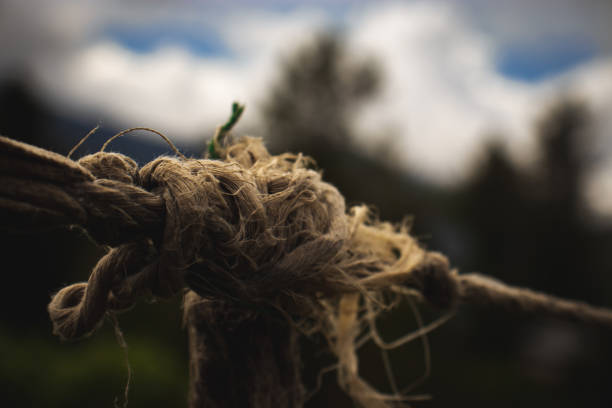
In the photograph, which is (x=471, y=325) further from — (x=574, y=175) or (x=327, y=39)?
(x=327, y=39)

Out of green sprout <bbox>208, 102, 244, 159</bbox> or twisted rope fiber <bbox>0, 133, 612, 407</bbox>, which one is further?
green sprout <bbox>208, 102, 244, 159</bbox>

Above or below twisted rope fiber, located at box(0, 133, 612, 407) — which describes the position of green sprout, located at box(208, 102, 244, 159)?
above

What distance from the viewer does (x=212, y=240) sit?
1.90ft

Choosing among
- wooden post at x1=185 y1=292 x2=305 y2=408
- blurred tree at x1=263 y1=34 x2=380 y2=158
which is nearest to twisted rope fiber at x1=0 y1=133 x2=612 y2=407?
wooden post at x1=185 y1=292 x2=305 y2=408

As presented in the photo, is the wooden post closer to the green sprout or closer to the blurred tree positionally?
the green sprout

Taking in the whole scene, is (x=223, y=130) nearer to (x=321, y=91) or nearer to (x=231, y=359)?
(x=231, y=359)

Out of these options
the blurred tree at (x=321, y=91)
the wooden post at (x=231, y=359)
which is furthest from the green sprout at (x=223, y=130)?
the blurred tree at (x=321, y=91)

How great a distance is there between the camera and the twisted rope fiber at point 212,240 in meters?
0.48

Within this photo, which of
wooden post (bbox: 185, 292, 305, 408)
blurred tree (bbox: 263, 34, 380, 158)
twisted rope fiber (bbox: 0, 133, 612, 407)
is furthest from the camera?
blurred tree (bbox: 263, 34, 380, 158)

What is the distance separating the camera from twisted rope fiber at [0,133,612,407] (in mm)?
477

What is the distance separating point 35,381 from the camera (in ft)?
11.9

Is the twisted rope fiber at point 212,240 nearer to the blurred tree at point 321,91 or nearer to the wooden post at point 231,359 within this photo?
the wooden post at point 231,359

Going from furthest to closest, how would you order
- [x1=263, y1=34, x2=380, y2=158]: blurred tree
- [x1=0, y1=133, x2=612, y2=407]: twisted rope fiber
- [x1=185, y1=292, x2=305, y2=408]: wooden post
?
1. [x1=263, y1=34, x2=380, y2=158]: blurred tree
2. [x1=185, y1=292, x2=305, y2=408]: wooden post
3. [x1=0, y1=133, x2=612, y2=407]: twisted rope fiber

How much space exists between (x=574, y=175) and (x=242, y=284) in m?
12.9
